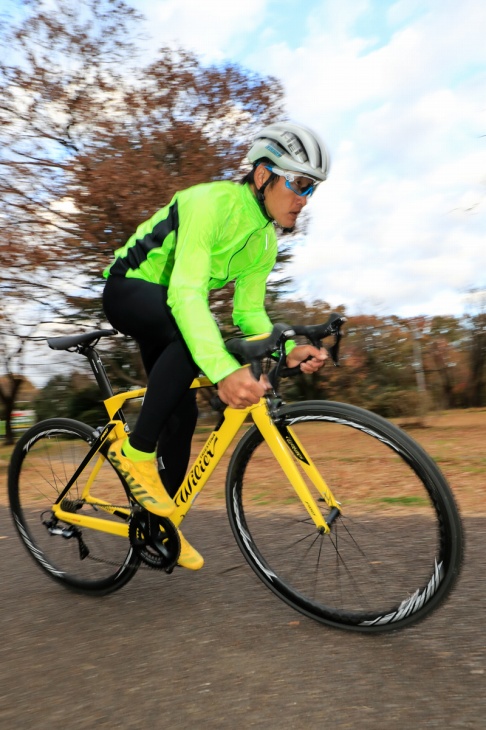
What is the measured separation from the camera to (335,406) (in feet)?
8.13

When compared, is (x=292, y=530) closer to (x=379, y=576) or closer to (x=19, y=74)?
(x=379, y=576)

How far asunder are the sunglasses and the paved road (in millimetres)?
1747

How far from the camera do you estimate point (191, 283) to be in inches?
97.5

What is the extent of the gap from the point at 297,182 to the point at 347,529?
4.71 feet

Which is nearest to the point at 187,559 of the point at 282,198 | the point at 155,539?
the point at 155,539

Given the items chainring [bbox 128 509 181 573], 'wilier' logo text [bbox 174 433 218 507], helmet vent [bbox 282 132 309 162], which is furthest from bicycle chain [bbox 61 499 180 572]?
helmet vent [bbox 282 132 309 162]

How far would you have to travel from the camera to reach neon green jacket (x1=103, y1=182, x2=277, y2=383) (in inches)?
95.7

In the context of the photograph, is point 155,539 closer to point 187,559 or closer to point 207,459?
point 187,559

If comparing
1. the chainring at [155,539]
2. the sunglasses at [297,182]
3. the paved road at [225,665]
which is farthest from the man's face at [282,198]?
the paved road at [225,665]

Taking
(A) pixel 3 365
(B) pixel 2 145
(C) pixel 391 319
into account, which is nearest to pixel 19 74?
(B) pixel 2 145

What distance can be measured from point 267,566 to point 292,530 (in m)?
0.19

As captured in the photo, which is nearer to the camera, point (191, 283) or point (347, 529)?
point (191, 283)

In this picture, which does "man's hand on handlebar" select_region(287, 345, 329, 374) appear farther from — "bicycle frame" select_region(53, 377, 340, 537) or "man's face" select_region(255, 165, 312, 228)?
"man's face" select_region(255, 165, 312, 228)

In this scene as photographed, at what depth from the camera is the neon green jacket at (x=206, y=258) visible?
243 centimetres
